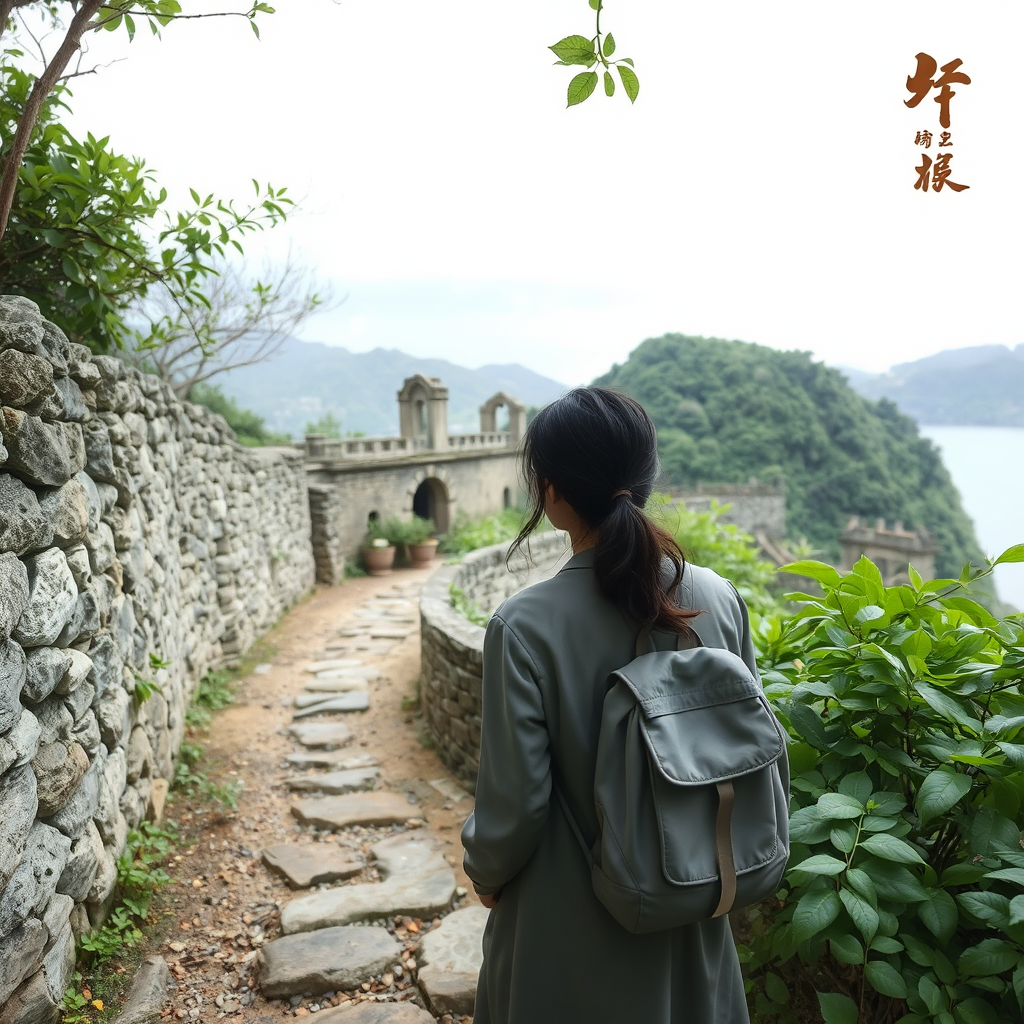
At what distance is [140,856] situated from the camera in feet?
8.50

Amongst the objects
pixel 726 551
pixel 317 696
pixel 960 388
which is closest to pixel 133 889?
pixel 317 696

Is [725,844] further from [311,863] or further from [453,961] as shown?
[311,863]

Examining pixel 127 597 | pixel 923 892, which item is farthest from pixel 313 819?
pixel 923 892

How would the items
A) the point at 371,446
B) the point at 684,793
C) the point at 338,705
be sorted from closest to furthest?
the point at 684,793, the point at 338,705, the point at 371,446

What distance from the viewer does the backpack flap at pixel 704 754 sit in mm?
1049

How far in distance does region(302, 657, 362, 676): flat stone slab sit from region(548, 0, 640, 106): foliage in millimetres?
4921

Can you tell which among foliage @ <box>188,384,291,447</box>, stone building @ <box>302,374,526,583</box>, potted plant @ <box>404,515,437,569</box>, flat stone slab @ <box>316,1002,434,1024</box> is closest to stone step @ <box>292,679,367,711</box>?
flat stone slab @ <box>316,1002,434,1024</box>

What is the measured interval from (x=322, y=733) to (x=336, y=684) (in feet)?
2.97

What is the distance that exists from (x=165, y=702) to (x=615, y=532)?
294cm

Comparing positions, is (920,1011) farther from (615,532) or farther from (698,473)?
(698,473)

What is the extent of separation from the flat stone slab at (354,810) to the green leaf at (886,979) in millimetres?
2426

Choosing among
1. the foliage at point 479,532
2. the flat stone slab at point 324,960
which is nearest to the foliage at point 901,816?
the flat stone slab at point 324,960

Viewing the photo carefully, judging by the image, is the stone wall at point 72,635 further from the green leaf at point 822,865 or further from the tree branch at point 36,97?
the green leaf at point 822,865

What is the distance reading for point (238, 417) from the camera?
1725cm
